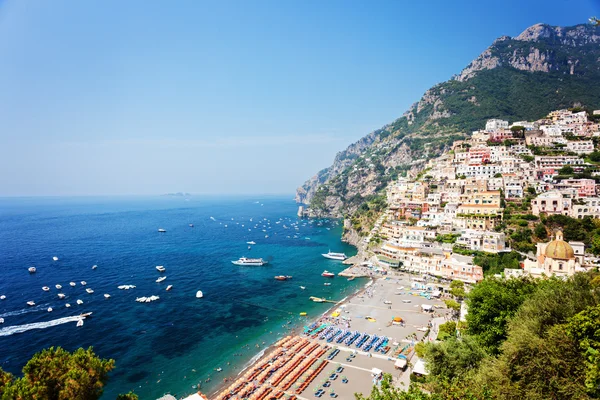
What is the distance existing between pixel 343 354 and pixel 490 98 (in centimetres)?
14667

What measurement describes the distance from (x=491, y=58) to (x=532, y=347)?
200928mm

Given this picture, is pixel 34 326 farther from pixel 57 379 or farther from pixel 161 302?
pixel 57 379

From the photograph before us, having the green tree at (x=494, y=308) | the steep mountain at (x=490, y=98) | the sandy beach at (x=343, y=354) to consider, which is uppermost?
the steep mountain at (x=490, y=98)

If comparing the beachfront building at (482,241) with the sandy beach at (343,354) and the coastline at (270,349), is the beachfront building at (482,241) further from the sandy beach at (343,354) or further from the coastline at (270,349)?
the coastline at (270,349)

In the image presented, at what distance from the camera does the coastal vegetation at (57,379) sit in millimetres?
13203

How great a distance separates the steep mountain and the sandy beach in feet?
278

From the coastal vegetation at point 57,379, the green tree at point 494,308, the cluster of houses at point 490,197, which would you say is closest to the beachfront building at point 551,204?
the cluster of houses at point 490,197

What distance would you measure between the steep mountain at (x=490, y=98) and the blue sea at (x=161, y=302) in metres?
70.7

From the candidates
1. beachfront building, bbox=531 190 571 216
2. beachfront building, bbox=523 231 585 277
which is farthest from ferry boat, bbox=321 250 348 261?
beachfront building, bbox=523 231 585 277

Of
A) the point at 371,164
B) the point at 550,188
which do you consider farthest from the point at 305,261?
the point at 371,164

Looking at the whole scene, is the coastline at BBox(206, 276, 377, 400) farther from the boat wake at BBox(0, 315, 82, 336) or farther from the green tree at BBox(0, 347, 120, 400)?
the boat wake at BBox(0, 315, 82, 336)

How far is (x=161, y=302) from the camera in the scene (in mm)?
49281

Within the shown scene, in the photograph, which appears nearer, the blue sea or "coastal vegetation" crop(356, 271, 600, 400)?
"coastal vegetation" crop(356, 271, 600, 400)

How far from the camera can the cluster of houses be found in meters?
52.0
